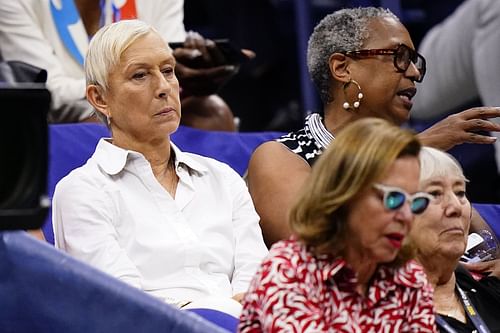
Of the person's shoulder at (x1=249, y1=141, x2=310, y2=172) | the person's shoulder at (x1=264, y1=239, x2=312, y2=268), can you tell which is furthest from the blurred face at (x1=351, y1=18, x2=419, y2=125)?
the person's shoulder at (x1=264, y1=239, x2=312, y2=268)

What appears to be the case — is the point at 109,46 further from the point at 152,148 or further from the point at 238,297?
the point at 238,297

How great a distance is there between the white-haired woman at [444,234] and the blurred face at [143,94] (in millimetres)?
579

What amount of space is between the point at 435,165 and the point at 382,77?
54cm

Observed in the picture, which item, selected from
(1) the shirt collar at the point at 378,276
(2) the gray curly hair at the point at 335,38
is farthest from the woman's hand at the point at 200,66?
(1) the shirt collar at the point at 378,276

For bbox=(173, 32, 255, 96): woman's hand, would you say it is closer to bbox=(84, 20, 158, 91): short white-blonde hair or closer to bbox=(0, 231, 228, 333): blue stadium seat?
bbox=(84, 20, 158, 91): short white-blonde hair

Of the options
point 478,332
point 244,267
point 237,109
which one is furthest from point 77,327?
point 237,109

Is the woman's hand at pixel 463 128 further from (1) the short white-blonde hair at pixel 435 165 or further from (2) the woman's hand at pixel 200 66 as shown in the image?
(2) the woman's hand at pixel 200 66

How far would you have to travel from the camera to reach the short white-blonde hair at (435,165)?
2500 millimetres

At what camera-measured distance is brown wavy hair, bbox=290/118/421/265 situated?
1894 millimetres

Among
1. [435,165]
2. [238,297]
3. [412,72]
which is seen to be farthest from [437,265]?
[412,72]

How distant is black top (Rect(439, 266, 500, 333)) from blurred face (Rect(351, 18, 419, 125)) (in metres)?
0.47

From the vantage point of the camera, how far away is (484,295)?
2707mm

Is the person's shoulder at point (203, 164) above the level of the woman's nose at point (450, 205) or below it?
below

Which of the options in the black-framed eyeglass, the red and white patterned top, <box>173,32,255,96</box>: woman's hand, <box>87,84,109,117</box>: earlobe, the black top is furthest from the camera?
<box>173,32,255,96</box>: woman's hand
